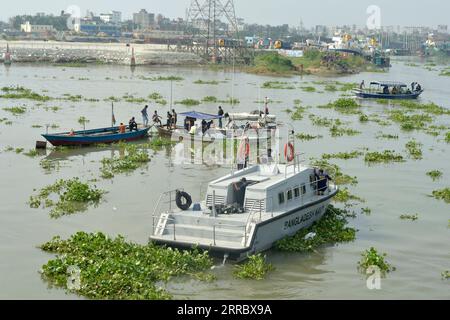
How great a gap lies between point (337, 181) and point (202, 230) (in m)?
12.1

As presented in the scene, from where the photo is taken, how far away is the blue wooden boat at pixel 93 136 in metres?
35.4

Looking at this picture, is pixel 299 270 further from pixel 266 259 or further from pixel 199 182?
pixel 199 182

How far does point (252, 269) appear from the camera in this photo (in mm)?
17547

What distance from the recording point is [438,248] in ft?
67.8

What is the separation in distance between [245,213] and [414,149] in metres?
21.2

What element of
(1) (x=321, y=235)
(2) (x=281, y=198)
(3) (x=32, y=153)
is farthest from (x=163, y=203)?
(3) (x=32, y=153)

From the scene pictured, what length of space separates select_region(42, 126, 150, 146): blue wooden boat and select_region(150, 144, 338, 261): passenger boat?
16.3 meters

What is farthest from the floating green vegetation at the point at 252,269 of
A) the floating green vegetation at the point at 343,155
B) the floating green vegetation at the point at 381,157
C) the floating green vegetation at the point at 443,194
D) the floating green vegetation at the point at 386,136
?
the floating green vegetation at the point at 386,136

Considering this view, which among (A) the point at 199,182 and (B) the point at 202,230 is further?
(A) the point at 199,182

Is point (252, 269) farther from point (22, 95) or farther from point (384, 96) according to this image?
point (384, 96)

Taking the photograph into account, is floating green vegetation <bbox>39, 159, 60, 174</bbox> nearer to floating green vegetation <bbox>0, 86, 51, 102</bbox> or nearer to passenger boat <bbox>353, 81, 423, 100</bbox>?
floating green vegetation <bbox>0, 86, 51, 102</bbox>

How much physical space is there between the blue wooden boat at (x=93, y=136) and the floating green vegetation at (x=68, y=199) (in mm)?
9373
